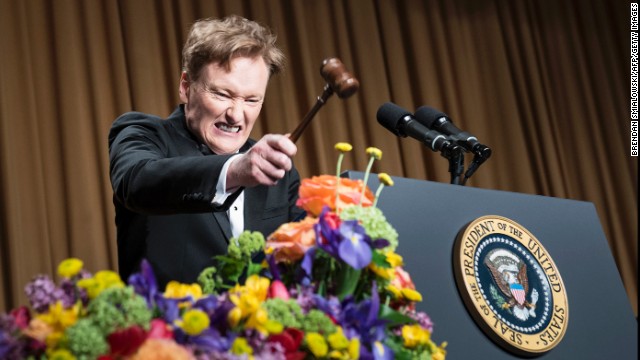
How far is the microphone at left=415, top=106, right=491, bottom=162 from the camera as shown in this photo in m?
1.67

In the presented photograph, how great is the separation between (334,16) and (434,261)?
2.66m

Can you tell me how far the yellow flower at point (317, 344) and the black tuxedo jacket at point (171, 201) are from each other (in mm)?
327

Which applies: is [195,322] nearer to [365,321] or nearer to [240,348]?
[240,348]

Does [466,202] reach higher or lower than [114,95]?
lower

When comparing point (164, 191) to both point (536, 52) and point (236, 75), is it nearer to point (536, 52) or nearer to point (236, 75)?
point (236, 75)

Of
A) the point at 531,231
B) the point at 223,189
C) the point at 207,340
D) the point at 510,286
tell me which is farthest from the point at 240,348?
the point at 531,231

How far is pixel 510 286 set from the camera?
140 centimetres

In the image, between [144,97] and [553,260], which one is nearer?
[553,260]

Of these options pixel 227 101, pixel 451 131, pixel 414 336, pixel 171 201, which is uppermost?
pixel 227 101

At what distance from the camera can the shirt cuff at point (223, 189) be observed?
1087 mm

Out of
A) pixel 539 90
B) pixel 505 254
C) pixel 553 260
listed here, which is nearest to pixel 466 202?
pixel 505 254

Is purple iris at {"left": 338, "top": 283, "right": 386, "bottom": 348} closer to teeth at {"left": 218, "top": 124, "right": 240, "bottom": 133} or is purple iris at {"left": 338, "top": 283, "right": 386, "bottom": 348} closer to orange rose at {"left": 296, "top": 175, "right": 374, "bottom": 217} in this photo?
orange rose at {"left": 296, "top": 175, "right": 374, "bottom": 217}

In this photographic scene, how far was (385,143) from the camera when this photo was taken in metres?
3.87

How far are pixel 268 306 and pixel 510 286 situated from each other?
68 centimetres
